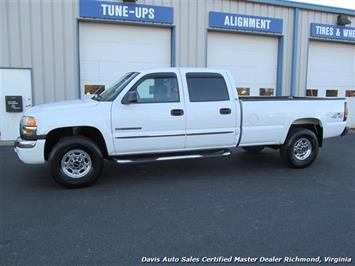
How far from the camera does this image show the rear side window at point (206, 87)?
19.6 feet

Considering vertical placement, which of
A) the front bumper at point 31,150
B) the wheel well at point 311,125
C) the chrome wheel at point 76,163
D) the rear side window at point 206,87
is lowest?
the chrome wheel at point 76,163

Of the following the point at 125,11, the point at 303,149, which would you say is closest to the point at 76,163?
the point at 303,149

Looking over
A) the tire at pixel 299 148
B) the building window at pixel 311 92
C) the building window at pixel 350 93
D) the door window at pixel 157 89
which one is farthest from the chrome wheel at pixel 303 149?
the building window at pixel 350 93

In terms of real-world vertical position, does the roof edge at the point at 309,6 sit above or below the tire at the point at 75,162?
above

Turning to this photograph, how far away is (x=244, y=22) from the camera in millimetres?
11945

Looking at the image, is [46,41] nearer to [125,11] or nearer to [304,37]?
[125,11]

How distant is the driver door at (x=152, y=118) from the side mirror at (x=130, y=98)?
2.1 inches

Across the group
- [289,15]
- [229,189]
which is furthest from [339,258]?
[289,15]

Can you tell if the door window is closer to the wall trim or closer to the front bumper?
the front bumper

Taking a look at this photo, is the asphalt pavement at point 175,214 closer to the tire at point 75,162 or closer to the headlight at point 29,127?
the tire at point 75,162

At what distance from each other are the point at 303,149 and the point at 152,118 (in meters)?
3.41

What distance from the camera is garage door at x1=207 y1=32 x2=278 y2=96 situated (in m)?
12.1

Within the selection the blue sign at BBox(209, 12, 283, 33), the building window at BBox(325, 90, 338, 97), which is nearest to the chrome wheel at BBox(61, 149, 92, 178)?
the blue sign at BBox(209, 12, 283, 33)

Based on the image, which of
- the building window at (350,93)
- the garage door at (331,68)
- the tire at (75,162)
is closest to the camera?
the tire at (75,162)
